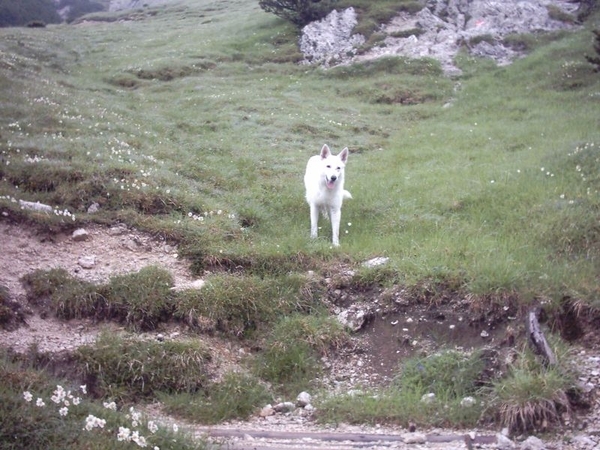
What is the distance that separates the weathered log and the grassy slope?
2.65ft

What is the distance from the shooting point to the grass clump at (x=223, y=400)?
627 cm

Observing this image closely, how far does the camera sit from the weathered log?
6.20 meters

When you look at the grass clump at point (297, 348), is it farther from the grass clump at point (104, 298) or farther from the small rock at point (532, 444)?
the small rock at point (532, 444)

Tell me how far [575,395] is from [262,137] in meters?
12.9

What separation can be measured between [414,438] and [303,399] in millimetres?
1460

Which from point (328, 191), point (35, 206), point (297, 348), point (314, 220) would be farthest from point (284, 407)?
point (35, 206)

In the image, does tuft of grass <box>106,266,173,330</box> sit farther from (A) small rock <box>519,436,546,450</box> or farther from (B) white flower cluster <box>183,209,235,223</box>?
(A) small rock <box>519,436,546,450</box>

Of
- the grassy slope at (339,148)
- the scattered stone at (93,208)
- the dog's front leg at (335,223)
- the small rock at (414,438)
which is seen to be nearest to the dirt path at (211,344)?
the small rock at (414,438)

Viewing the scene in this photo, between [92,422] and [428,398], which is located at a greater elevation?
[92,422]

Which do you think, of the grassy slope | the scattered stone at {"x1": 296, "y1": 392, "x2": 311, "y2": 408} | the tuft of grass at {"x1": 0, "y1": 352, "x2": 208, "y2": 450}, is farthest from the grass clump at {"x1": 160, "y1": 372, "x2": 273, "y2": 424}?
the grassy slope

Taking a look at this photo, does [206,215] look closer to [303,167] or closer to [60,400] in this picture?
[303,167]

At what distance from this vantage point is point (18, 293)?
7.50m

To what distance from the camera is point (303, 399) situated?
21.8 ft

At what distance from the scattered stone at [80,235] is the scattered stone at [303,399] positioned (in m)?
4.57
